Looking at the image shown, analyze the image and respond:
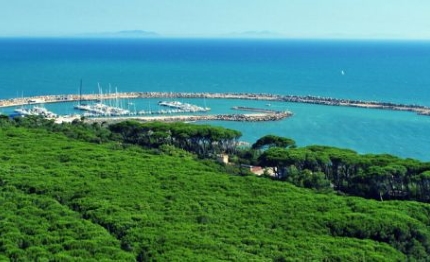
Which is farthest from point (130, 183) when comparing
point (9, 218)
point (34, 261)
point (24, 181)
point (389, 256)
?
point (389, 256)

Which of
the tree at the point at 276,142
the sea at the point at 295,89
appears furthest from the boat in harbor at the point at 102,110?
the tree at the point at 276,142

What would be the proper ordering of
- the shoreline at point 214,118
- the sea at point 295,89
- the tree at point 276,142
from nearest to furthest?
the tree at point 276,142 → the sea at point 295,89 → the shoreline at point 214,118

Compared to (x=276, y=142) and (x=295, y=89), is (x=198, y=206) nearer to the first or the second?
(x=276, y=142)

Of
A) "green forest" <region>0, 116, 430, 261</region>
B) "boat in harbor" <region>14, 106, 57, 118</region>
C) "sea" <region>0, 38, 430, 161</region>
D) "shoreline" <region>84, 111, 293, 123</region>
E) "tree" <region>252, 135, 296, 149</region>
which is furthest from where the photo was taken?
"shoreline" <region>84, 111, 293, 123</region>

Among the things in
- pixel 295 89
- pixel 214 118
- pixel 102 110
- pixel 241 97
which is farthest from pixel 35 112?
pixel 295 89

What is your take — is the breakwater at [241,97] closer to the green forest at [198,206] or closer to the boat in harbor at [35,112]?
the boat in harbor at [35,112]

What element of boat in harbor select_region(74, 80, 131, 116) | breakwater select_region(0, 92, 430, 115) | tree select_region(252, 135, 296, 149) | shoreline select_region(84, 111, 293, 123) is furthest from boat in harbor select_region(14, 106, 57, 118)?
tree select_region(252, 135, 296, 149)

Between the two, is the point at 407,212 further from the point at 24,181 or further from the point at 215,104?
the point at 215,104

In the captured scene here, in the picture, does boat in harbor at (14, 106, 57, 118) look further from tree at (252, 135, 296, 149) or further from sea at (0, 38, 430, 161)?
tree at (252, 135, 296, 149)

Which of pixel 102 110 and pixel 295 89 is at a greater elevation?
pixel 295 89
